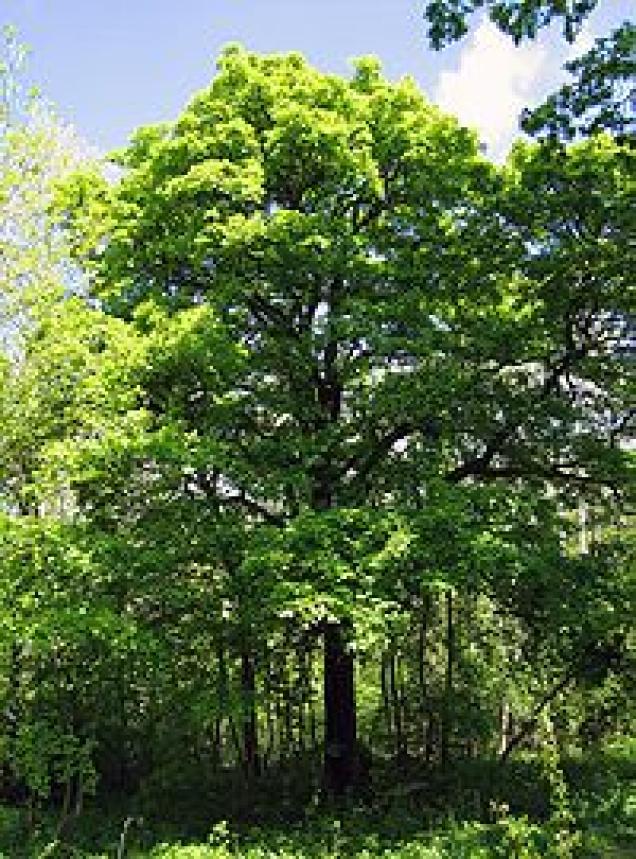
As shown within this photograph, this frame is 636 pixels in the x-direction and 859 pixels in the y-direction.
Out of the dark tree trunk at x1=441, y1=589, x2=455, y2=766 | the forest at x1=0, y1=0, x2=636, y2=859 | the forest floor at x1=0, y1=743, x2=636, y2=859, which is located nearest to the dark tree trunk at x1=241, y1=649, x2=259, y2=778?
the forest at x1=0, y1=0, x2=636, y2=859

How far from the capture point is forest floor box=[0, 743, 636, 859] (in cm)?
1534

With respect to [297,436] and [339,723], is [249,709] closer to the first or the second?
[339,723]

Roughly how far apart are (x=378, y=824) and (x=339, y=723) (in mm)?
2785

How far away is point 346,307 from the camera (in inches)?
724

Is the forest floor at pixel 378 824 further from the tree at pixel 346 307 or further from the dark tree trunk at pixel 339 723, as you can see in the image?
the tree at pixel 346 307

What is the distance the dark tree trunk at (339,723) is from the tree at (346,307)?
0.14ft

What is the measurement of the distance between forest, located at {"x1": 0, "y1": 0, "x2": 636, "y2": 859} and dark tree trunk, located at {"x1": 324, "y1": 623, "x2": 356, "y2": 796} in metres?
0.06

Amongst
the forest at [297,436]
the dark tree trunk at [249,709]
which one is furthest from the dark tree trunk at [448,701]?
the dark tree trunk at [249,709]

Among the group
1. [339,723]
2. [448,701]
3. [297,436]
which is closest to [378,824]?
[339,723]

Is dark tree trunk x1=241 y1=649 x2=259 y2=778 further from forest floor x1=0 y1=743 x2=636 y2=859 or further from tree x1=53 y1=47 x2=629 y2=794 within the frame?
tree x1=53 y1=47 x2=629 y2=794

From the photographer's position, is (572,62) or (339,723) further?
(339,723)

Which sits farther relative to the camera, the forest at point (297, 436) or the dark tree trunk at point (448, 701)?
the dark tree trunk at point (448, 701)

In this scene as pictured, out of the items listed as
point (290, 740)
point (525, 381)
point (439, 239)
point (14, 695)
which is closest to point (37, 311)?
point (14, 695)

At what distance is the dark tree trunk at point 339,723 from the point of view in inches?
771
